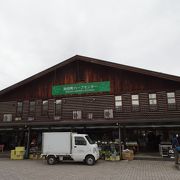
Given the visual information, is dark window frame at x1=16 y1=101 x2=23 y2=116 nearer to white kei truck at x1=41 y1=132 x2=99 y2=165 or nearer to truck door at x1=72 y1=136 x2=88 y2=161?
white kei truck at x1=41 y1=132 x2=99 y2=165

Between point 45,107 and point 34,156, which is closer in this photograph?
point 34,156

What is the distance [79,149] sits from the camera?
Answer: 13141mm

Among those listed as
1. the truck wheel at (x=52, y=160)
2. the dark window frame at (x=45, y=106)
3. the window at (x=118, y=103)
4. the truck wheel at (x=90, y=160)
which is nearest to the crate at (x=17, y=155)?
the truck wheel at (x=52, y=160)

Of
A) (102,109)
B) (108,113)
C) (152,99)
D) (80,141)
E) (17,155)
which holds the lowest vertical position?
(17,155)

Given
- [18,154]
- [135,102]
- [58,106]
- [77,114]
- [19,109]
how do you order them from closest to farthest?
1. [18,154]
2. [135,102]
3. [77,114]
4. [58,106]
5. [19,109]

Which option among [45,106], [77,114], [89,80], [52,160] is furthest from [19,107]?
[52,160]

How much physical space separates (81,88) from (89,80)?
1.09 metres

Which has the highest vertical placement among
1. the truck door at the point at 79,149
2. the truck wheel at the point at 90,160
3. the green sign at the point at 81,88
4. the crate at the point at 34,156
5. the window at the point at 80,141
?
the green sign at the point at 81,88

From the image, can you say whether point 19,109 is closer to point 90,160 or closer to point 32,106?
point 32,106

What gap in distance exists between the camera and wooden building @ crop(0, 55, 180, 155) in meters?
16.6

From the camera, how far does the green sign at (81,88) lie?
18431 mm

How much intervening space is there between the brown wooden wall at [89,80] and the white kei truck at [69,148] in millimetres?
6277

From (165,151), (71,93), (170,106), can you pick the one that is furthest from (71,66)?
(165,151)

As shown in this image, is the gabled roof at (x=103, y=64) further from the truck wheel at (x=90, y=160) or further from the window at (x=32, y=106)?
the truck wheel at (x=90, y=160)
